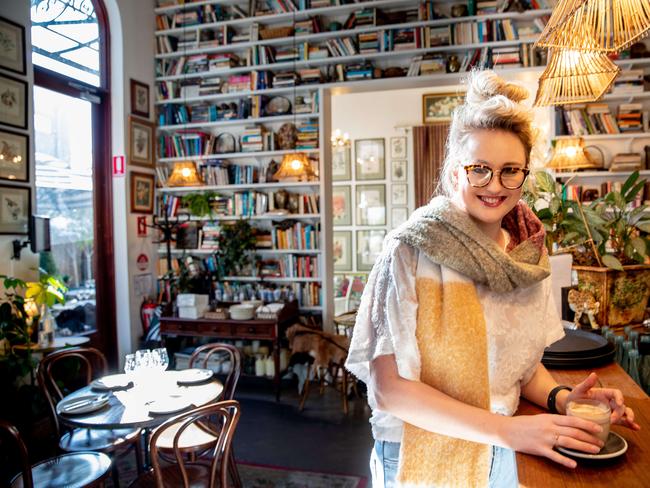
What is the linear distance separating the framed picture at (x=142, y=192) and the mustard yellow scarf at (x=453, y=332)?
4.43 metres

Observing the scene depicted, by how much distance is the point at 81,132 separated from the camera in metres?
4.56

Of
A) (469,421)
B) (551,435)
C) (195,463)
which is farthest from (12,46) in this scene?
(551,435)

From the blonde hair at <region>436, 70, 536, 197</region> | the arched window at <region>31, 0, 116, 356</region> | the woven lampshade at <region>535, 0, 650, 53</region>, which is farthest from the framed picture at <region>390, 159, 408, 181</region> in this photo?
the blonde hair at <region>436, 70, 536, 197</region>

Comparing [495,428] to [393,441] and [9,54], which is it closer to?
[393,441]

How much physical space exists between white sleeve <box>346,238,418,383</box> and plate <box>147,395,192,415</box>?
1.55 m

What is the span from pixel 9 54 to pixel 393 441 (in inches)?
155

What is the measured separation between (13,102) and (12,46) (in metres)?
0.42

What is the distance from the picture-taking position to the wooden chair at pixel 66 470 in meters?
1.98

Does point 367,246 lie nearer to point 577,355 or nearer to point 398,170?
point 398,170

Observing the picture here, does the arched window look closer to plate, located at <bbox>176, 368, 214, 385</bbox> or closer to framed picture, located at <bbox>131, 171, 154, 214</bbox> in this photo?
framed picture, located at <bbox>131, 171, 154, 214</bbox>

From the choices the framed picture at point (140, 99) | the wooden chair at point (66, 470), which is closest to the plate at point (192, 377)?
the wooden chair at point (66, 470)

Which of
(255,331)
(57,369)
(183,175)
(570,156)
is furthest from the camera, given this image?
(183,175)

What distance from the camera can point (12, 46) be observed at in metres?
3.65

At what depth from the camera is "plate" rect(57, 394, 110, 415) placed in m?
2.38
